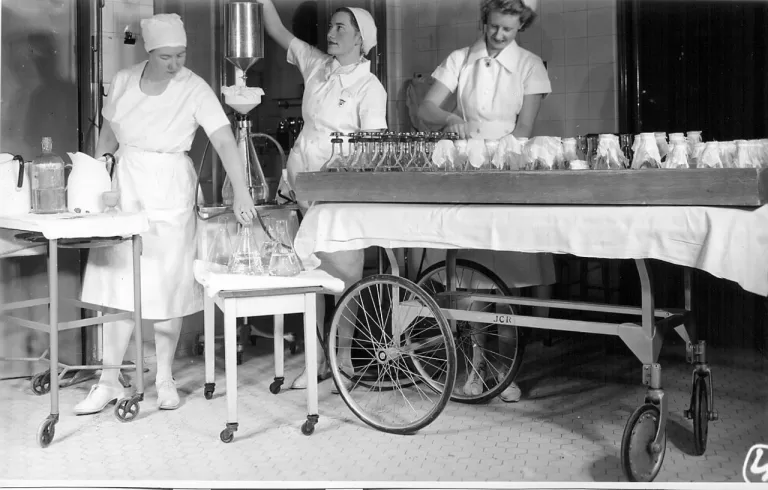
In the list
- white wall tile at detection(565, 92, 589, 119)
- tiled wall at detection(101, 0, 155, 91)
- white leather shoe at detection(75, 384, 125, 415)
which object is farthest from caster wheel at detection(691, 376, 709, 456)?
tiled wall at detection(101, 0, 155, 91)

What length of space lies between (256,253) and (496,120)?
142cm

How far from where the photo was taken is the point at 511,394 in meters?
4.02

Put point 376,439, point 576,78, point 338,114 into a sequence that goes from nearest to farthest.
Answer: point 376,439, point 338,114, point 576,78

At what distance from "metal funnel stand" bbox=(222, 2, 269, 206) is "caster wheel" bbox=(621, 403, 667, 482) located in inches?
83.3

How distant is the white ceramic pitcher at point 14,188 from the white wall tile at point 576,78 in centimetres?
345

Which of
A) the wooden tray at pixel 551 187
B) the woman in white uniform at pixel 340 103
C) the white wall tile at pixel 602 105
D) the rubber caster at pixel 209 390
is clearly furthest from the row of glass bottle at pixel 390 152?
the white wall tile at pixel 602 105

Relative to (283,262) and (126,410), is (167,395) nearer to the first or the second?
(126,410)

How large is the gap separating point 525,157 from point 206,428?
1.67 meters

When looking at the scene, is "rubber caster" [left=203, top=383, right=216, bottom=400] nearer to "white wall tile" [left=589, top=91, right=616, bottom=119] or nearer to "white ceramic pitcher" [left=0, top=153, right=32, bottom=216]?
"white ceramic pitcher" [left=0, top=153, right=32, bottom=216]

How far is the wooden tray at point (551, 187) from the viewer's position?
9.16 feet

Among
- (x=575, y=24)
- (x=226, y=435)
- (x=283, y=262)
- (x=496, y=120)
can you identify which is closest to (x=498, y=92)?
(x=496, y=120)

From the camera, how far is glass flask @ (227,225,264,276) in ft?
12.0

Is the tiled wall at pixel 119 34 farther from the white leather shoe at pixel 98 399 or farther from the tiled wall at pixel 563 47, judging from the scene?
the tiled wall at pixel 563 47

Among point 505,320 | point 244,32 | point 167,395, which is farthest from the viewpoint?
point 244,32
